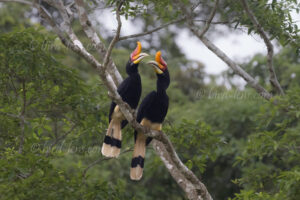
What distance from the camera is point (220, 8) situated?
16.8ft

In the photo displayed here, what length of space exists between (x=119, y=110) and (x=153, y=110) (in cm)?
35

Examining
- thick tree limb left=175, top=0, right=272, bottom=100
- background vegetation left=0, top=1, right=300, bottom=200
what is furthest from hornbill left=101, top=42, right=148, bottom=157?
thick tree limb left=175, top=0, right=272, bottom=100

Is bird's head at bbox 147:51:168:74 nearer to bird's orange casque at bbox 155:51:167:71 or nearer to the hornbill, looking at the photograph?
bird's orange casque at bbox 155:51:167:71

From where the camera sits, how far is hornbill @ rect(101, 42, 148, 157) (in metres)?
4.10

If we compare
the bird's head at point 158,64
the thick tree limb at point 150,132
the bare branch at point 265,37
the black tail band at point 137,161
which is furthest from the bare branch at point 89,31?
the bare branch at point 265,37

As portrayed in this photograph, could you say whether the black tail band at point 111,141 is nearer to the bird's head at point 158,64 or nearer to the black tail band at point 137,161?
the black tail band at point 137,161

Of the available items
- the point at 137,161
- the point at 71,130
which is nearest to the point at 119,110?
the point at 137,161

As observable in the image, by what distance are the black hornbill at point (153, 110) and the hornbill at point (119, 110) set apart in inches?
7.3

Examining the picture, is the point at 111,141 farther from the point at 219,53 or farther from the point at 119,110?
the point at 219,53

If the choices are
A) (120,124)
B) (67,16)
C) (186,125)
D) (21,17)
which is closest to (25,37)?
(67,16)

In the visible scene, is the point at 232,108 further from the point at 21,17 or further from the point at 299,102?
the point at 21,17

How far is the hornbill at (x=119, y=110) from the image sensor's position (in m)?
4.10

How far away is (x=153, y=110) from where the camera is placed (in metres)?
4.07

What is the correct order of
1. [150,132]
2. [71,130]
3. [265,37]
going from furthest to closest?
[71,130] < [265,37] < [150,132]
